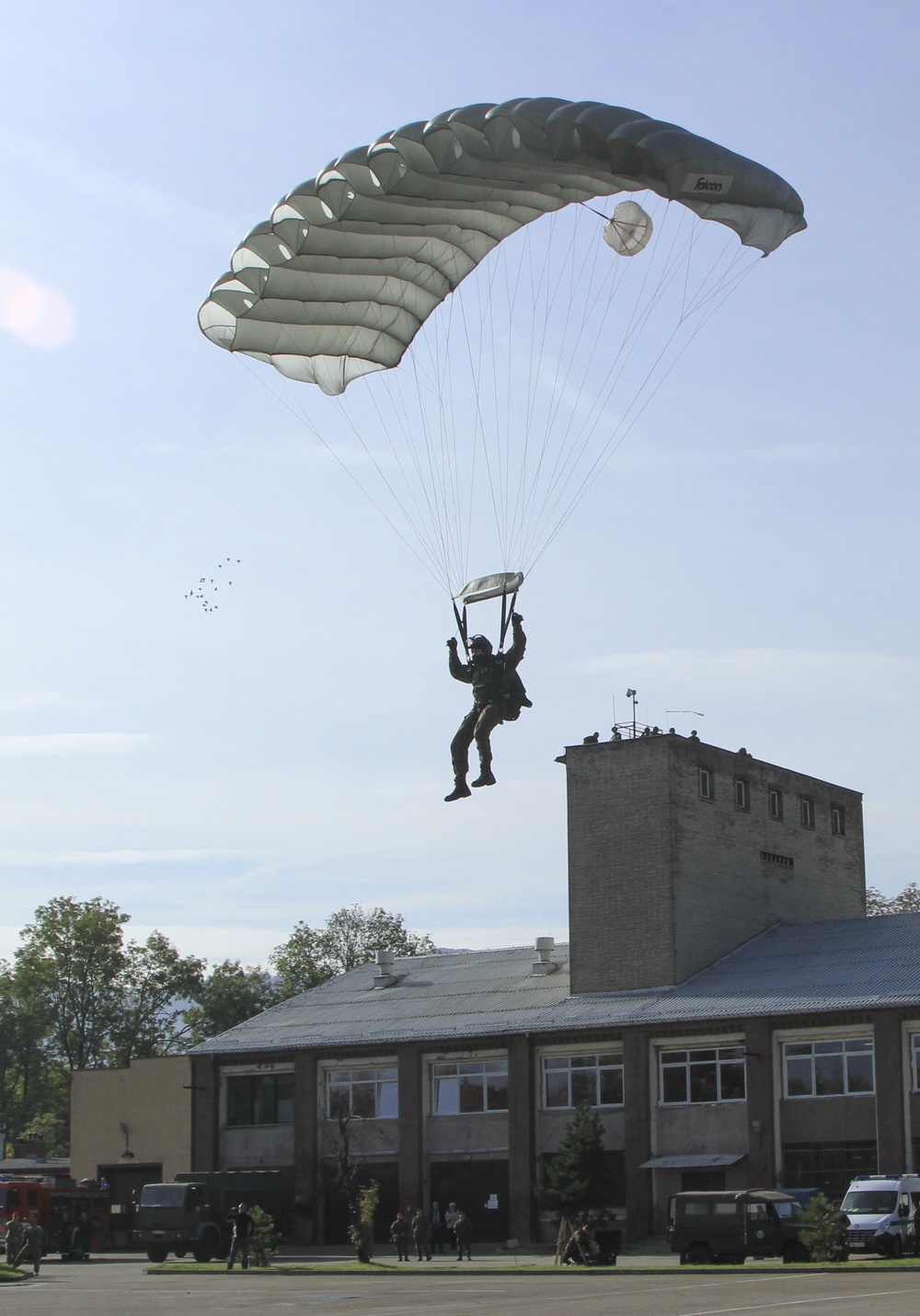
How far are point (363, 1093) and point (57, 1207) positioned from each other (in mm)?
8780

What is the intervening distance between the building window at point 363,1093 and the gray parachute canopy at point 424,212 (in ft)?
83.9

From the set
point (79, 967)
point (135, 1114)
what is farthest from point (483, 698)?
point (79, 967)

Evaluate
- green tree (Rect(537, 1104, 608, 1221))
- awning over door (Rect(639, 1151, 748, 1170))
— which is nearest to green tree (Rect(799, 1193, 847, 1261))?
awning over door (Rect(639, 1151, 748, 1170))

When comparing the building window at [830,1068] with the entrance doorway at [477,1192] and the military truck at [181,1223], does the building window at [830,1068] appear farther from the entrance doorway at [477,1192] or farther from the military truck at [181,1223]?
the military truck at [181,1223]

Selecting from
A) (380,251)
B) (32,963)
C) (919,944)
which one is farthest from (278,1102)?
(32,963)

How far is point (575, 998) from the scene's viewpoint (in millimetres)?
46562

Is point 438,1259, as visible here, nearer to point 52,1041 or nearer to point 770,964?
point 770,964

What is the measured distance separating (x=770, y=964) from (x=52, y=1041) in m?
58.2

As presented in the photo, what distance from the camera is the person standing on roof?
24.3 metres

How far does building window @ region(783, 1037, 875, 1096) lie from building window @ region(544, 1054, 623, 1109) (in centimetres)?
475

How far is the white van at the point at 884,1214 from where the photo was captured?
3062 cm

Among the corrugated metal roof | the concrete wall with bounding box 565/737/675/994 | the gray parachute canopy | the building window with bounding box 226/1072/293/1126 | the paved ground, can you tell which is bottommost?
the paved ground

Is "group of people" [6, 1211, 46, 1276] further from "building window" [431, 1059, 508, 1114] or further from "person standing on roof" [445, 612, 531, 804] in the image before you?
"person standing on roof" [445, 612, 531, 804]

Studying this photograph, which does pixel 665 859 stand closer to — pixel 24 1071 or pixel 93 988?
pixel 93 988
